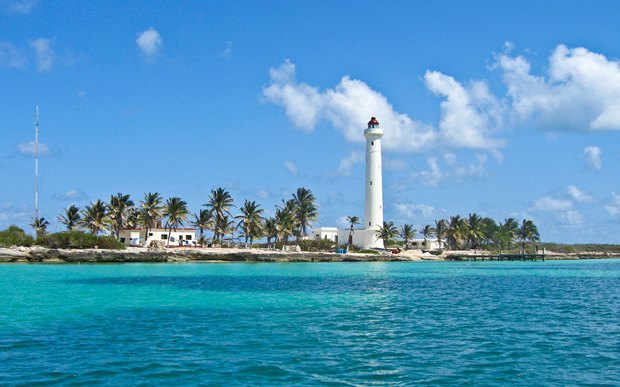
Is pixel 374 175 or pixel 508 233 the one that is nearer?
pixel 374 175

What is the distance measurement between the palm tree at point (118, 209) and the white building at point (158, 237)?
1750 millimetres

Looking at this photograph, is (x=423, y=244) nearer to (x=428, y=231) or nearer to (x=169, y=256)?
(x=428, y=231)

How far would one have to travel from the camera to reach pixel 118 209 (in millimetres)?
86188

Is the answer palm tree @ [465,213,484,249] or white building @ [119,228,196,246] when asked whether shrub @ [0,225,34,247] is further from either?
palm tree @ [465,213,484,249]

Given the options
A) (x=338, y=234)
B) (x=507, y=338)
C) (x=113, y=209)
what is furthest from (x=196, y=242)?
(x=507, y=338)

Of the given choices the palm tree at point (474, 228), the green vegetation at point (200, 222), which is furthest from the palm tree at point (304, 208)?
the palm tree at point (474, 228)

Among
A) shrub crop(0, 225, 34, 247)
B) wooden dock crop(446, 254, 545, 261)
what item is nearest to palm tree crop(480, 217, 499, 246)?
wooden dock crop(446, 254, 545, 261)

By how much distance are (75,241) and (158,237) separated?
16732 millimetres

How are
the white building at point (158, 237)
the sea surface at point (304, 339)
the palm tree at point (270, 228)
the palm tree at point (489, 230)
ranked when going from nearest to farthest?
the sea surface at point (304, 339)
the white building at point (158, 237)
the palm tree at point (270, 228)
the palm tree at point (489, 230)

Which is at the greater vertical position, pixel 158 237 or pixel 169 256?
pixel 158 237

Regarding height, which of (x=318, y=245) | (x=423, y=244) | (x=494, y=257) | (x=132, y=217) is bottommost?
(x=494, y=257)

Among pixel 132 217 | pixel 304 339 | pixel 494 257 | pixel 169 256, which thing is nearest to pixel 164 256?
pixel 169 256

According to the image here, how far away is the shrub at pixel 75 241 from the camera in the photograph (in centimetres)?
7031

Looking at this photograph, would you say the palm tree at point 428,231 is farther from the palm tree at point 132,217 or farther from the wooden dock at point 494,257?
the palm tree at point 132,217
